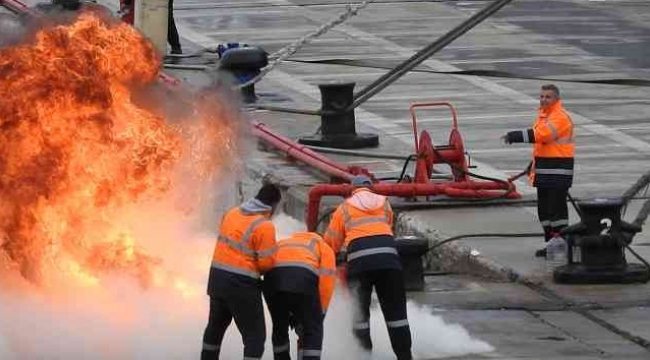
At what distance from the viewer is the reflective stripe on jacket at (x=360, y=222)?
14.3 meters

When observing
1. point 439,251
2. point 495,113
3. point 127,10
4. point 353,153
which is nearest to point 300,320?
point 439,251

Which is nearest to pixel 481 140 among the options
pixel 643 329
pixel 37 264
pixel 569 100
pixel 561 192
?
pixel 569 100

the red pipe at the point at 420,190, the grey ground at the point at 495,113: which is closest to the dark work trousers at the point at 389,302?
the grey ground at the point at 495,113

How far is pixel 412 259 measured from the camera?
55.3 ft

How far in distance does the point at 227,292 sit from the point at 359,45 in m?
18.8

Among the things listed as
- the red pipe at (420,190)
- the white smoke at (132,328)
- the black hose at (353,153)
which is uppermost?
the black hose at (353,153)

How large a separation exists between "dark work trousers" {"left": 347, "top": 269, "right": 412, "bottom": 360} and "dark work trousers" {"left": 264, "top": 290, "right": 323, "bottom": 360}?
79 cm

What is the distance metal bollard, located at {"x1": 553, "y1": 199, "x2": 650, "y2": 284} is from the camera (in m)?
16.7

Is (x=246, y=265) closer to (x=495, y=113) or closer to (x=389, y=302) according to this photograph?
(x=389, y=302)

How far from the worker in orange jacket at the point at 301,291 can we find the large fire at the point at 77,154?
136 centimetres

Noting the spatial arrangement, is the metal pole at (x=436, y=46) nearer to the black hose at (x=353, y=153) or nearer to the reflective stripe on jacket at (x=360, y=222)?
the black hose at (x=353, y=153)

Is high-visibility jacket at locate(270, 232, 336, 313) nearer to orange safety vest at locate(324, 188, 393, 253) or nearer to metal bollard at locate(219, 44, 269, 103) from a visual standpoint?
orange safety vest at locate(324, 188, 393, 253)

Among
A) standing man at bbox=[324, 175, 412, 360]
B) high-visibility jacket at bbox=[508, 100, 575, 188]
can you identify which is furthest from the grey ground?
high-visibility jacket at bbox=[508, 100, 575, 188]

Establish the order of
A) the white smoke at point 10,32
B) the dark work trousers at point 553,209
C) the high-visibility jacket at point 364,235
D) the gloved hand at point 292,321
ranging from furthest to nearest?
the dark work trousers at point 553,209 < the white smoke at point 10,32 < the high-visibility jacket at point 364,235 < the gloved hand at point 292,321
